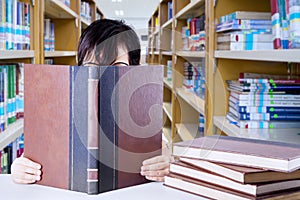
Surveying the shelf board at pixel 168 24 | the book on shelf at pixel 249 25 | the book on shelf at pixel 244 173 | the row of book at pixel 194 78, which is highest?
the shelf board at pixel 168 24

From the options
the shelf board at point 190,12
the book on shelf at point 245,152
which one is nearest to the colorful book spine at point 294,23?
the book on shelf at point 245,152

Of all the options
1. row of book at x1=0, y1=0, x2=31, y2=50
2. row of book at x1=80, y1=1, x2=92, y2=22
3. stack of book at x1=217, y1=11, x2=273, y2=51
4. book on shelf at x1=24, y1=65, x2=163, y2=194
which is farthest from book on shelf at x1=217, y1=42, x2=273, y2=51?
row of book at x1=80, y1=1, x2=92, y2=22

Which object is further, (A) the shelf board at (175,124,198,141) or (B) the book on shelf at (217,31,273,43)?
(A) the shelf board at (175,124,198,141)

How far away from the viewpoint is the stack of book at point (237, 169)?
58 cm

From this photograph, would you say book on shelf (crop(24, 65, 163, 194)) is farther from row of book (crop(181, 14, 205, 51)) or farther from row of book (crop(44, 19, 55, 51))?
row of book (crop(44, 19, 55, 51))

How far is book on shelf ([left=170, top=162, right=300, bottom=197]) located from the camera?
1.90 feet

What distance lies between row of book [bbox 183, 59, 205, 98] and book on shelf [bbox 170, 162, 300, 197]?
2267 mm

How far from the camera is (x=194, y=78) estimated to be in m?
3.31

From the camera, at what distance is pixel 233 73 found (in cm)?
209

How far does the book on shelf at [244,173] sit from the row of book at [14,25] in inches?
57.8

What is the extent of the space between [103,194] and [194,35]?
8.87ft

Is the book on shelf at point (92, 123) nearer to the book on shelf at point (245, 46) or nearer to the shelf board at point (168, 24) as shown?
the book on shelf at point (245, 46)

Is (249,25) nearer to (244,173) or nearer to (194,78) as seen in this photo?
(244,173)

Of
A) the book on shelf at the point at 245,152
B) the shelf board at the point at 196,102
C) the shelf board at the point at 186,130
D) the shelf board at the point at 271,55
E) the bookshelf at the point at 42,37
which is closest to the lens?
the book on shelf at the point at 245,152
